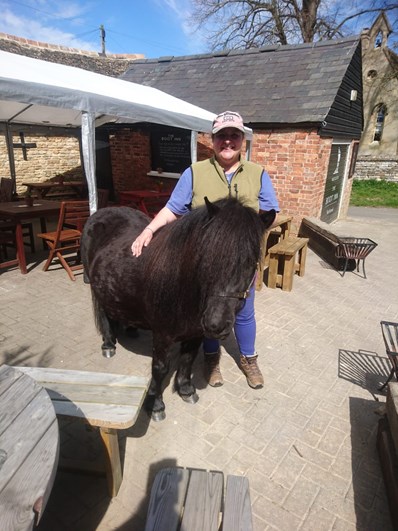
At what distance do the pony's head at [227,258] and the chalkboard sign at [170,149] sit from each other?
7.99 m

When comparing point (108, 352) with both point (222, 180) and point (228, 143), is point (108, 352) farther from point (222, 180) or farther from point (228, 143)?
point (228, 143)

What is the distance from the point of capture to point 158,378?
8.36ft

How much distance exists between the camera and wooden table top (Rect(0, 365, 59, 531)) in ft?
3.39

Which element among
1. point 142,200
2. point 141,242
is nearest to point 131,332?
point 141,242

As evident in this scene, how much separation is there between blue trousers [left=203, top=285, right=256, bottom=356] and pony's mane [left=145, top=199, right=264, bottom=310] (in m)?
0.88

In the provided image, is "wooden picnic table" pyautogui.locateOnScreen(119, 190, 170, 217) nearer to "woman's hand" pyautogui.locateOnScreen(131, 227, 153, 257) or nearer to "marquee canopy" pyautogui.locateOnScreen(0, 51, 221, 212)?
"marquee canopy" pyautogui.locateOnScreen(0, 51, 221, 212)

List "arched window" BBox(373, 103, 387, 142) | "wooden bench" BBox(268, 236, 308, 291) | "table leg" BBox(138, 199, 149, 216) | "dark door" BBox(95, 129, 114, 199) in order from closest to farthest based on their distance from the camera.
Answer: "wooden bench" BBox(268, 236, 308, 291), "table leg" BBox(138, 199, 149, 216), "dark door" BBox(95, 129, 114, 199), "arched window" BBox(373, 103, 387, 142)

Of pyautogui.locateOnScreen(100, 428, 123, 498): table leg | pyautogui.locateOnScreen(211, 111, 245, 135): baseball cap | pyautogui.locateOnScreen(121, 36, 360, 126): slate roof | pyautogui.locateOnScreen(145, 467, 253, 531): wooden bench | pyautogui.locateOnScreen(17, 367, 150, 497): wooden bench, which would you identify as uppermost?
pyautogui.locateOnScreen(121, 36, 360, 126): slate roof

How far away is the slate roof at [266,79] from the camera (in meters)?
7.96

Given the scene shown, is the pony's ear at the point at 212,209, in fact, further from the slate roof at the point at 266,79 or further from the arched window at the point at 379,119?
the arched window at the point at 379,119

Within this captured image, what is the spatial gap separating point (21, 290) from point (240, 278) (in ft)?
14.0

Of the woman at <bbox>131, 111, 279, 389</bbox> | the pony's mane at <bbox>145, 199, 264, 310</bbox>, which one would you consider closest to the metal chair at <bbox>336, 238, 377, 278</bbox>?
the woman at <bbox>131, 111, 279, 389</bbox>

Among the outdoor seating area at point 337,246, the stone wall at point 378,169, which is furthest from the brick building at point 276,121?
the stone wall at point 378,169

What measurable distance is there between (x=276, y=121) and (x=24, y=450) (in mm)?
8195
